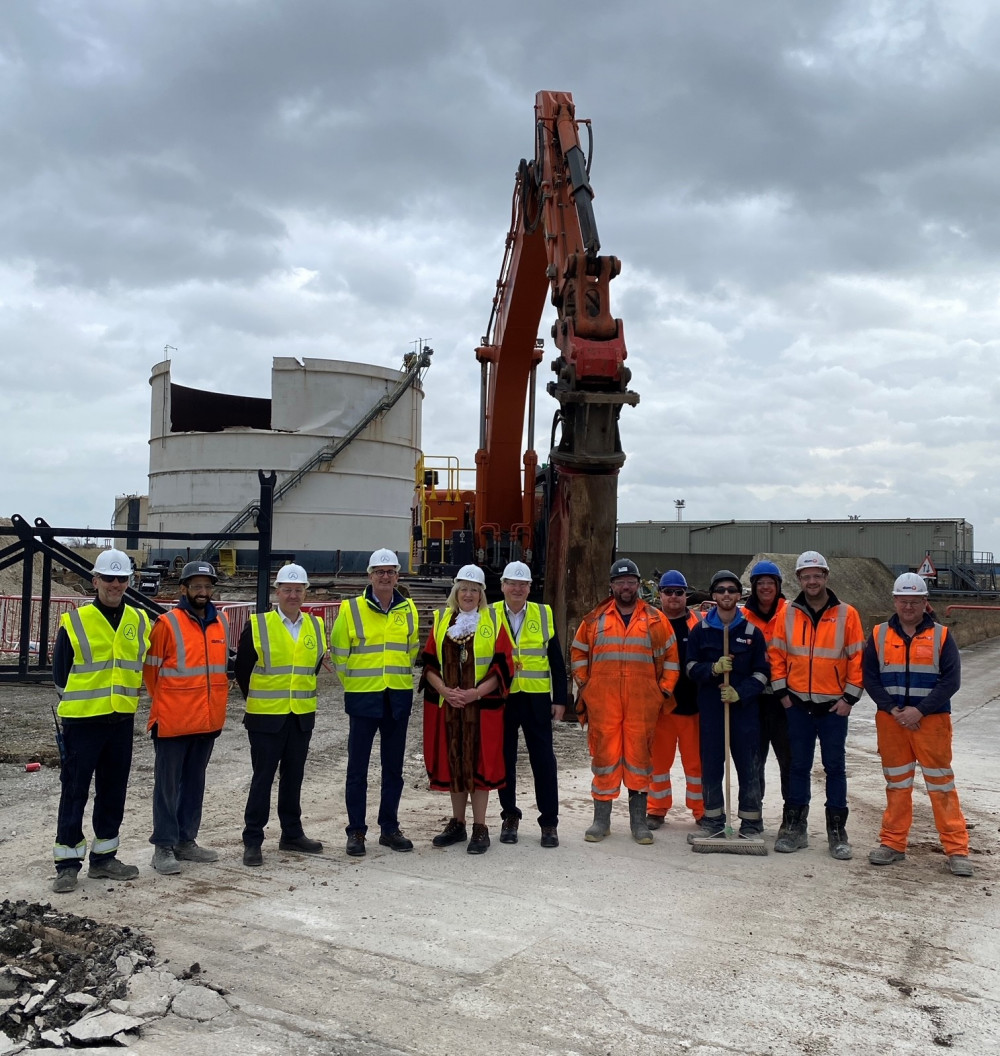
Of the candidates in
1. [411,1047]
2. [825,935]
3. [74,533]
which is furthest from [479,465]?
[411,1047]

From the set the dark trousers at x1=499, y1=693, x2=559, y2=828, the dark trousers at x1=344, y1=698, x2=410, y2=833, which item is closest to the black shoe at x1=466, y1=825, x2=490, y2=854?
the dark trousers at x1=499, y1=693, x2=559, y2=828

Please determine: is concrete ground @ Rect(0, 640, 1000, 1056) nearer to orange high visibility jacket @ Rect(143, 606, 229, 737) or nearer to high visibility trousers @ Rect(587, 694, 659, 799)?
high visibility trousers @ Rect(587, 694, 659, 799)

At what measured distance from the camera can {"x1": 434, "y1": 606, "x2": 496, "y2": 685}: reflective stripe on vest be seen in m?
5.87

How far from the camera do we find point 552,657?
6.14 m

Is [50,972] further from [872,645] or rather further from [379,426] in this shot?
[379,426]

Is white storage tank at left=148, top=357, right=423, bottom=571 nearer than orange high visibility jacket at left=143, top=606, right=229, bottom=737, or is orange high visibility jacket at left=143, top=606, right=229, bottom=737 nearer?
orange high visibility jacket at left=143, top=606, right=229, bottom=737

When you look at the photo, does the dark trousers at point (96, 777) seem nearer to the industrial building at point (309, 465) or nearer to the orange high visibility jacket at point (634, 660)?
the orange high visibility jacket at point (634, 660)

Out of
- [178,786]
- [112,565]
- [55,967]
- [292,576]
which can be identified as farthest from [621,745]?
[55,967]

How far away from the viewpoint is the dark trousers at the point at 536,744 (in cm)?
599

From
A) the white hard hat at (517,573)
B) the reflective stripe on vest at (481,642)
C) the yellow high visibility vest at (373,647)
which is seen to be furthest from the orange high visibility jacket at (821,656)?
the yellow high visibility vest at (373,647)

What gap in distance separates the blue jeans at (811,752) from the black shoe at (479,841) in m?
1.94

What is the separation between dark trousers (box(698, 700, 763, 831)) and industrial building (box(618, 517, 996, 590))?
31.2 meters

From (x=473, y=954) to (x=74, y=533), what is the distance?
24.7 feet

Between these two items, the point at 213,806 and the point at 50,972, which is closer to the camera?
the point at 50,972
